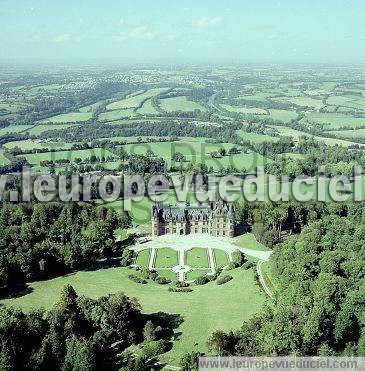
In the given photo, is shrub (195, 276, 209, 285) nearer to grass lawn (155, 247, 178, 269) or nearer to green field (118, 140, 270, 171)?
grass lawn (155, 247, 178, 269)

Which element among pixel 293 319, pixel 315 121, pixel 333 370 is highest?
pixel 315 121

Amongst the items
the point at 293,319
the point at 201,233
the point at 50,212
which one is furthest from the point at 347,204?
the point at 50,212

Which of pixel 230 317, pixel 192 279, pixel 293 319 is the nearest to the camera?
pixel 293 319

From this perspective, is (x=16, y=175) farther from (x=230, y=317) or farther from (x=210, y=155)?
(x=230, y=317)

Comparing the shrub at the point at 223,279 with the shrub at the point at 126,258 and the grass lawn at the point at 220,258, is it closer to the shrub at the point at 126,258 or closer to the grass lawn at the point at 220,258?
the grass lawn at the point at 220,258

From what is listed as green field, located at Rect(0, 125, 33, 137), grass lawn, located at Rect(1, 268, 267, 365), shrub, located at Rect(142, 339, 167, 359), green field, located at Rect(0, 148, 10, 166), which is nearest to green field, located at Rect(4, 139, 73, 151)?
green field, located at Rect(0, 148, 10, 166)

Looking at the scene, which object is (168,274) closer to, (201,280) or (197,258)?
(201,280)

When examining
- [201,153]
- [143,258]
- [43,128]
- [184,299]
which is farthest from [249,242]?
[43,128]
